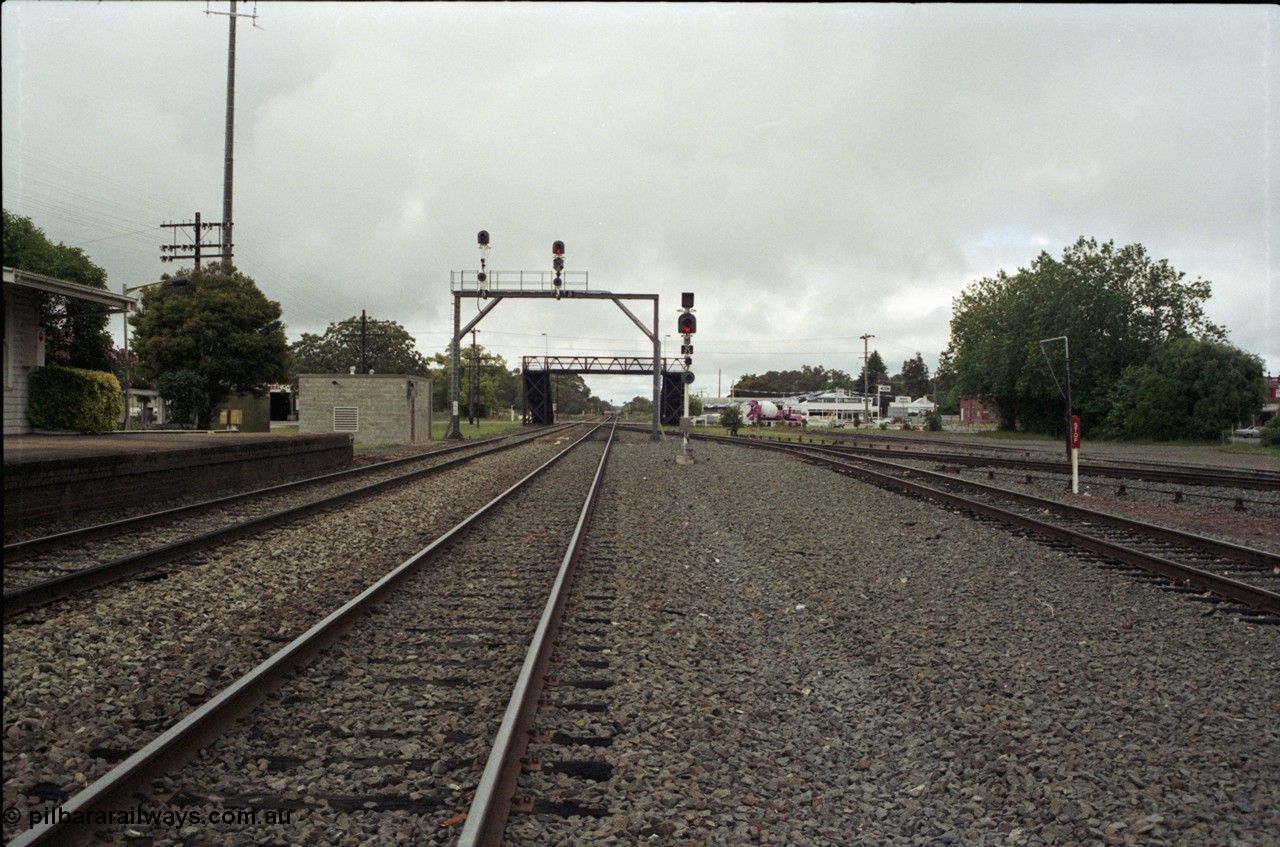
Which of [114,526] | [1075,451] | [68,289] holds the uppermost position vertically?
[68,289]

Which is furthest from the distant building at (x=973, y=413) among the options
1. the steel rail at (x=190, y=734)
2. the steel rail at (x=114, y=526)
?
the steel rail at (x=190, y=734)

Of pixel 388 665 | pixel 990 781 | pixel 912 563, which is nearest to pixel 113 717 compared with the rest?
pixel 388 665

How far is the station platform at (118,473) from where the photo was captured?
9.71m

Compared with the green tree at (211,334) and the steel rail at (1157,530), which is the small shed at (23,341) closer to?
the steel rail at (1157,530)

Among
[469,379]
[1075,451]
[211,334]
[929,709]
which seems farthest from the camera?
[469,379]

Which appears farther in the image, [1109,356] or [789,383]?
[789,383]

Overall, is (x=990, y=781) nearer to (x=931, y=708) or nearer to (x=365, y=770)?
(x=931, y=708)

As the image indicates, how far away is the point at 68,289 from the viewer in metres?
16.8

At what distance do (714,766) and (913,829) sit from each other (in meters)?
0.93

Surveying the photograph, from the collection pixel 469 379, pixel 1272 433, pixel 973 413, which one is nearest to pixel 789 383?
pixel 973 413

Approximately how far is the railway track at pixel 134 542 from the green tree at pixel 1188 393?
44.2 m

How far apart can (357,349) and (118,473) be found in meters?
89.8

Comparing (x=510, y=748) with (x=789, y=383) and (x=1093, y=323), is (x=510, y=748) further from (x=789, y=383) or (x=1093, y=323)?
(x=789, y=383)

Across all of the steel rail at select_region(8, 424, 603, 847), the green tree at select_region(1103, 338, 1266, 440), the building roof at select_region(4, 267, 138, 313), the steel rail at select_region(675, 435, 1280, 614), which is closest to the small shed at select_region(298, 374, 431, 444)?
the building roof at select_region(4, 267, 138, 313)
